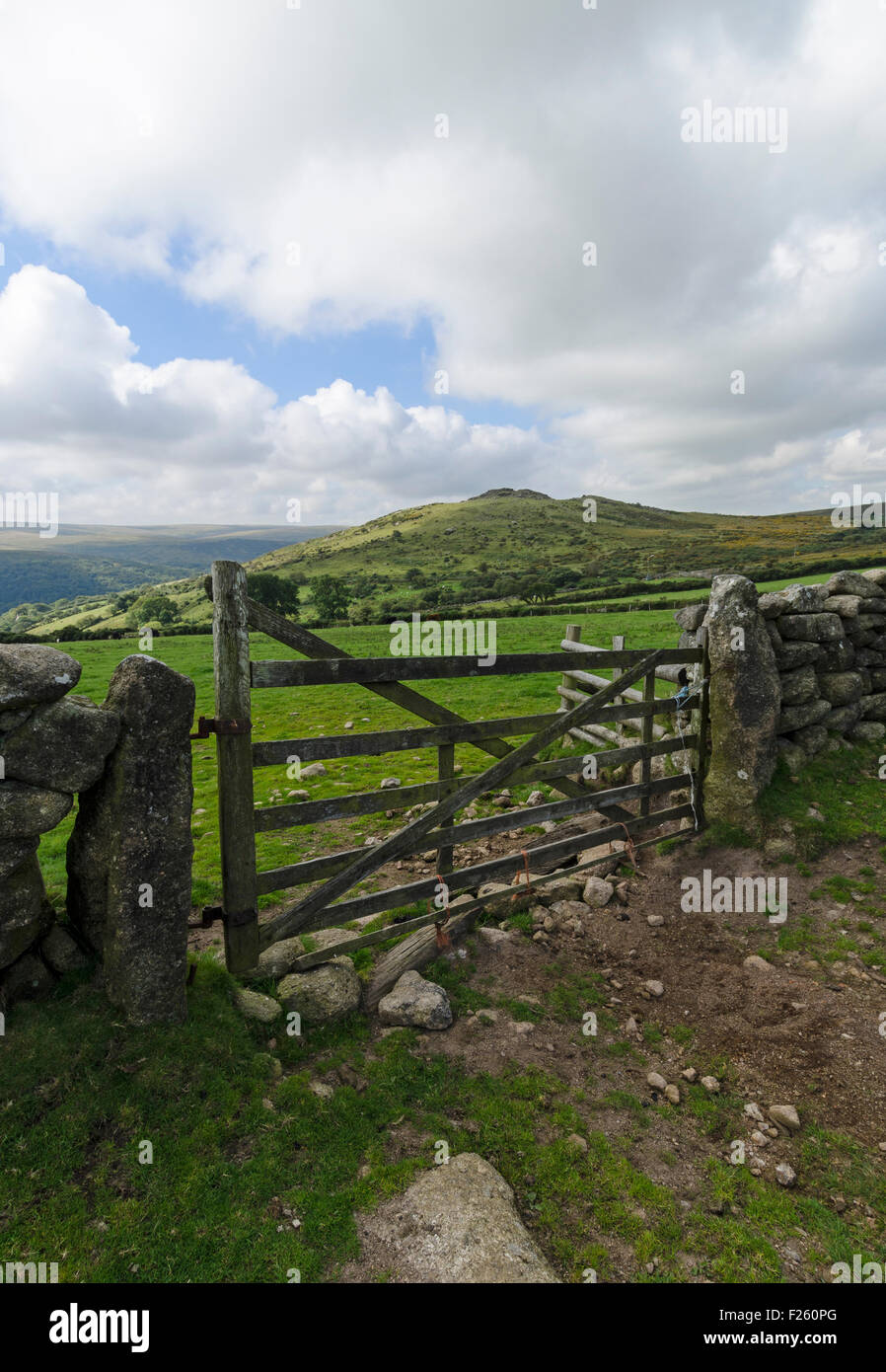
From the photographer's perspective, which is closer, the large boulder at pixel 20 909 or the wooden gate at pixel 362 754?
the large boulder at pixel 20 909

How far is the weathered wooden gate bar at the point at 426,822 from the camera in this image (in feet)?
18.5

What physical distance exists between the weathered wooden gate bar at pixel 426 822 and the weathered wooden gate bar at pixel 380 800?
225 millimetres

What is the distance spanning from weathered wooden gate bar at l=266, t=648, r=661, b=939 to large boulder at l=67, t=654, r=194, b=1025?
1095 mm

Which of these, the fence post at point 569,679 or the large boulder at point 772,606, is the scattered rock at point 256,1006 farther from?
the large boulder at point 772,606

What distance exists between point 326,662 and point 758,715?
6.67 m

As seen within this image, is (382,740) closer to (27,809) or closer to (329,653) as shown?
(329,653)

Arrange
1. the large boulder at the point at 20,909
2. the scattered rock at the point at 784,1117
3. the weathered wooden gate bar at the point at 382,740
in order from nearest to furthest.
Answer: the large boulder at the point at 20,909 → the scattered rock at the point at 784,1117 → the weathered wooden gate bar at the point at 382,740

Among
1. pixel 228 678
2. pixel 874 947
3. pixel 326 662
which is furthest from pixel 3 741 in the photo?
pixel 874 947

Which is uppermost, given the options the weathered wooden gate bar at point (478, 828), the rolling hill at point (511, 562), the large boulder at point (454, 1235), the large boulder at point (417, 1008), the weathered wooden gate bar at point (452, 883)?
the rolling hill at point (511, 562)

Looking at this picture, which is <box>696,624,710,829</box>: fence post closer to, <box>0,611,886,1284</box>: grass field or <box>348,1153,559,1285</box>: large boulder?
<box>0,611,886,1284</box>: grass field

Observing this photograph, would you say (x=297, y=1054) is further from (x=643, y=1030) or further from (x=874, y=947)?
(x=874, y=947)

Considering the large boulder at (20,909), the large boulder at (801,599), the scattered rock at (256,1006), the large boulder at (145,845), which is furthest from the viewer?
the large boulder at (801,599)

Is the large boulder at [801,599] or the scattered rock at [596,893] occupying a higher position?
the large boulder at [801,599]

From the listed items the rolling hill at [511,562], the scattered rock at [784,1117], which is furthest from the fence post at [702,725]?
the rolling hill at [511,562]
